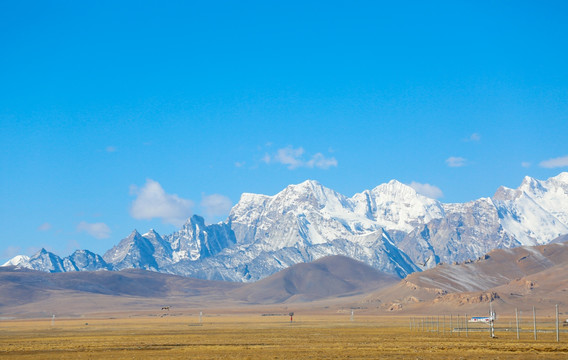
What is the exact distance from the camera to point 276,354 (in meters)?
78.0

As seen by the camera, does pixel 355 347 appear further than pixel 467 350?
Yes

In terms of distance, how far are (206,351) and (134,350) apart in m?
9.72

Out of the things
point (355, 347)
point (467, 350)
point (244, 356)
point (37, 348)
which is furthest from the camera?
point (37, 348)

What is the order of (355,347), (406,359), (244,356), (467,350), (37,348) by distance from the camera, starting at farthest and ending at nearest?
(37,348) < (355,347) < (467,350) < (244,356) < (406,359)

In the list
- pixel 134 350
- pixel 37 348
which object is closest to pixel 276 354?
pixel 134 350

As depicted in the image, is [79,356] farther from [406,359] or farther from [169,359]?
[406,359]

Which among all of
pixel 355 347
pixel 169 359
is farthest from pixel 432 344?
pixel 169 359

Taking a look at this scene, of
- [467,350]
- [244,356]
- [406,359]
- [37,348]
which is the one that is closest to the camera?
[406,359]

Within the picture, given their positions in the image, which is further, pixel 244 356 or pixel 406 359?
pixel 244 356

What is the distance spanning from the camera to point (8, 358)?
79.2m

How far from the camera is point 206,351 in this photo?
280ft

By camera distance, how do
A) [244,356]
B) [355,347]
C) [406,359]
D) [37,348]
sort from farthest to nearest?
[37,348]
[355,347]
[244,356]
[406,359]

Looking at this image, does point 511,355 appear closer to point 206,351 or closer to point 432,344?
point 432,344

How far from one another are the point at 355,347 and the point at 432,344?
406 inches
